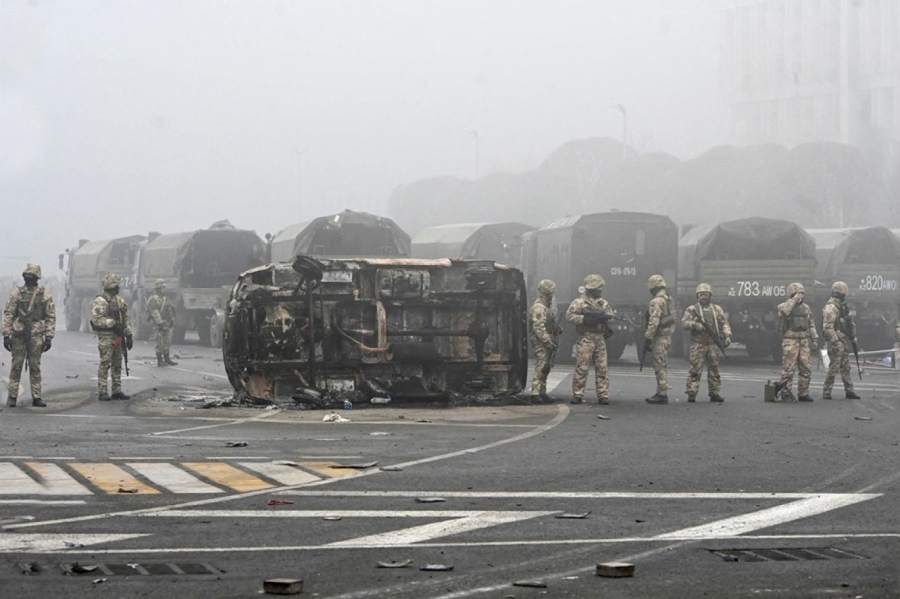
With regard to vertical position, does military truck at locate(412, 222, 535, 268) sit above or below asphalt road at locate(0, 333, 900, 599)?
above

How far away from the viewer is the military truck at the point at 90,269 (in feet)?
154

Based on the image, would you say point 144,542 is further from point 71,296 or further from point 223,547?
point 71,296

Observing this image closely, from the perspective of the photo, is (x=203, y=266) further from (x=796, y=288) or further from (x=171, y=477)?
(x=171, y=477)

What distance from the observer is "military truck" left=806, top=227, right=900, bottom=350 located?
34.4 metres

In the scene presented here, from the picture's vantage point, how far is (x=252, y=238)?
39.8 meters

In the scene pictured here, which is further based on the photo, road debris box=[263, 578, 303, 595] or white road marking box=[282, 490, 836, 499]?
white road marking box=[282, 490, 836, 499]

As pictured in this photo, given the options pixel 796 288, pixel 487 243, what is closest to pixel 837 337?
pixel 796 288

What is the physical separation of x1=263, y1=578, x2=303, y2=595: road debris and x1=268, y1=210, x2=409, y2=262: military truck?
26.9 m

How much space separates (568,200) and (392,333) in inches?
2896

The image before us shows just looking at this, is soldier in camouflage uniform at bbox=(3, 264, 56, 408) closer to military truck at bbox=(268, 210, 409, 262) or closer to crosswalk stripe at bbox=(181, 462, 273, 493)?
crosswalk stripe at bbox=(181, 462, 273, 493)

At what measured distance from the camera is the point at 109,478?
36.0 ft

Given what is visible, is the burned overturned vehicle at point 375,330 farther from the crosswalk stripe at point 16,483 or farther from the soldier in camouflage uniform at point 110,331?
the crosswalk stripe at point 16,483

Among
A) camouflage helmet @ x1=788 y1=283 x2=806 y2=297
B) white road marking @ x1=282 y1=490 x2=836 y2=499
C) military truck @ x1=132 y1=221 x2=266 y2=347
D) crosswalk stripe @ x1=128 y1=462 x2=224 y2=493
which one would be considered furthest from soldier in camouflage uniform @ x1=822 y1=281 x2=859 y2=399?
military truck @ x1=132 y1=221 x2=266 y2=347

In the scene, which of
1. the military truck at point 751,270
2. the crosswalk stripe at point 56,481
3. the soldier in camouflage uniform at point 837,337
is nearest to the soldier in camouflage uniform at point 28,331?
the crosswalk stripe at point 56,481
